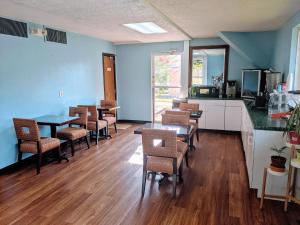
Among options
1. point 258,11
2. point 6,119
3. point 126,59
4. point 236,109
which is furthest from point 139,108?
point 258,11

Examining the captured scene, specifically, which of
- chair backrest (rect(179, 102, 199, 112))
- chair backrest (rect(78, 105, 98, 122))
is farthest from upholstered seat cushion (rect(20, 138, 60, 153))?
chair backrest (rect(179, 102, 199, 112))

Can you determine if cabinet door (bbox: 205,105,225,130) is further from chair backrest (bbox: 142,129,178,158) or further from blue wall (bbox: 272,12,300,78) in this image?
chair backrest (bbox: 142,129,178,158)

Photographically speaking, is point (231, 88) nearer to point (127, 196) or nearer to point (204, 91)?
point (204, 91)

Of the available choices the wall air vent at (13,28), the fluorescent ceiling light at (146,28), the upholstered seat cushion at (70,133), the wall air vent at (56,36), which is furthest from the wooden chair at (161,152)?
the wall air vent at (56,36)

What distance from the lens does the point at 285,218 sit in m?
2.42

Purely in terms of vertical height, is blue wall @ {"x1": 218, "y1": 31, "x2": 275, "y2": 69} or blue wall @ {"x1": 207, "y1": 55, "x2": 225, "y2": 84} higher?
blue wall @ {"x1": 218, "y1": 31, "x2": 275, "y2": 69}

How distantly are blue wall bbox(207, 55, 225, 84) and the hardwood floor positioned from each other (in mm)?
2601

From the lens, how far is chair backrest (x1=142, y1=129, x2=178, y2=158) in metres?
2.66

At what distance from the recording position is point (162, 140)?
2.75 m

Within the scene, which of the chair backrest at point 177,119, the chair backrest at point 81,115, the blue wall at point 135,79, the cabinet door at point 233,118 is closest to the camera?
the chair backrest at point 177,119

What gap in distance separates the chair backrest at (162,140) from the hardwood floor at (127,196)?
0.58 m

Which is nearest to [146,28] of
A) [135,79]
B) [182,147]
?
[135,79]

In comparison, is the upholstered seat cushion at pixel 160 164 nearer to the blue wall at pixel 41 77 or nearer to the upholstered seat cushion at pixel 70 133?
the upholstered seat cushion at pixel 70 133

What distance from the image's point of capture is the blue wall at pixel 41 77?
3.63m
